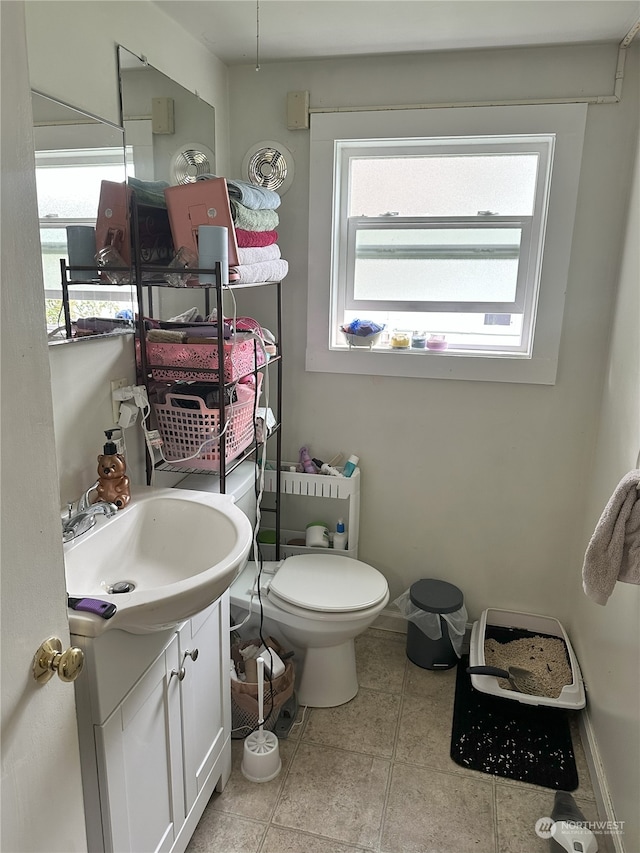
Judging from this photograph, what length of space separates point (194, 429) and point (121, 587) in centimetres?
52

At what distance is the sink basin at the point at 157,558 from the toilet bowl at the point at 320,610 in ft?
1.82

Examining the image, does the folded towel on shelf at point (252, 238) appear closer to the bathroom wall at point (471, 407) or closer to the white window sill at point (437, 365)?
the bathroom wall at point (471, 407)

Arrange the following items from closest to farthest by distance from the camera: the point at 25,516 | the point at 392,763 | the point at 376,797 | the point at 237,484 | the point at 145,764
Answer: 1. the point at 25,516
2. the point at 145,764
3. the point at 376,797
4. the point at 392,763
5. the point at 237,484

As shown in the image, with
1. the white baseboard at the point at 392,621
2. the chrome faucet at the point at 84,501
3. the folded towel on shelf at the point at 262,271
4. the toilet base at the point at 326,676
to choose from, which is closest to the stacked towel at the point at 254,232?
the folded towel on shelf at the point at 262,271

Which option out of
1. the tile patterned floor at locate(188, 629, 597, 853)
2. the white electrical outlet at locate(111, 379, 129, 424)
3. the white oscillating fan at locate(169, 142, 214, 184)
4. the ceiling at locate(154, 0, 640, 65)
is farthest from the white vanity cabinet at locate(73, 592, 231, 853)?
the ceiling at locate(154, 0, 640, 65)

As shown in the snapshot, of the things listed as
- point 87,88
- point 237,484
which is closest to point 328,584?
point 237,484

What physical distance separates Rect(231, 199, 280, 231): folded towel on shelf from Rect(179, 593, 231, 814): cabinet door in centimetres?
113

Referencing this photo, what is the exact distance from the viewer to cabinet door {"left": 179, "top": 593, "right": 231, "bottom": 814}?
1.50m

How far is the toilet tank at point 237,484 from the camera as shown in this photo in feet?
6.60

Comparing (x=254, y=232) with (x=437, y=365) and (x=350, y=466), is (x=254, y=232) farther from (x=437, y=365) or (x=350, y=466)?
(x=350, y=466)

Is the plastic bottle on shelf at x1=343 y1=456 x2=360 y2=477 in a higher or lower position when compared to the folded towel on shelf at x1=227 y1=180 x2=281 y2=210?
lower

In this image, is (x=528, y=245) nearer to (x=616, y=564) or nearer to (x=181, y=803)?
(x=616, y=564)

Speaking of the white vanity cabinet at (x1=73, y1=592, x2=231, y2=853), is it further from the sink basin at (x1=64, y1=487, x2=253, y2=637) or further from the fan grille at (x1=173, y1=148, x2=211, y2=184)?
the fan grille at (x1=173, y1=148, x2=211, y2=184)

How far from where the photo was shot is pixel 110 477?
1.51 meters
